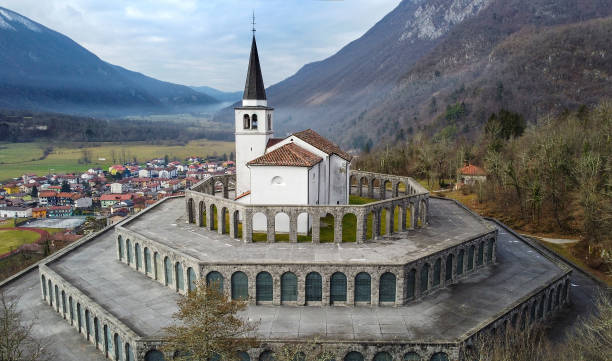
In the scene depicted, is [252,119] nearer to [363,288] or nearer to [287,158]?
[287,158]

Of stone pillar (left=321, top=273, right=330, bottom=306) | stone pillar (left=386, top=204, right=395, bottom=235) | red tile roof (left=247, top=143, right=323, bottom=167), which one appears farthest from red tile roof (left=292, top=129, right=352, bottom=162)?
stone pillar (left=321, top=273, right=330, bottom=306)

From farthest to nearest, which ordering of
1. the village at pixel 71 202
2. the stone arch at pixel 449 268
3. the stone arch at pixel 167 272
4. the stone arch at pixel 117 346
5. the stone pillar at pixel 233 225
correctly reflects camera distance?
the village at pixel 71 202
the stone pillar at pixel 233 225
the stone arch at pixel 449 268
the stone arch at pixel 167 272
the stone arch at pixel 117 346

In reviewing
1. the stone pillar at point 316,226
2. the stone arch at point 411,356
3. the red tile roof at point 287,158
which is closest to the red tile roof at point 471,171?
the red tile roof at point 287,158

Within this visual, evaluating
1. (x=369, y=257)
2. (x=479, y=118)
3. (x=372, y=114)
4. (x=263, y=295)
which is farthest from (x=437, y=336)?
(x=372, y=114)

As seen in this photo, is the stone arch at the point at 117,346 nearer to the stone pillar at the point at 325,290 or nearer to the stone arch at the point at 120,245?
the stone arch at the point at 120,245

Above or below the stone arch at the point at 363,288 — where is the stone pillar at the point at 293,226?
above

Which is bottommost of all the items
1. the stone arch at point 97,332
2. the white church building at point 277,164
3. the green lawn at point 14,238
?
the green lawn at point 14,238
